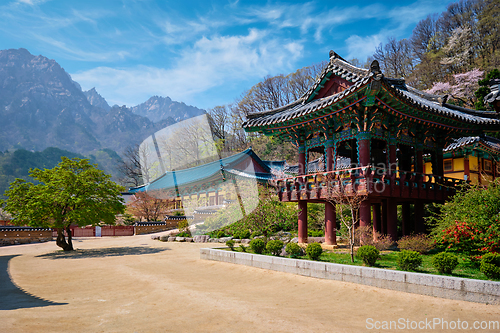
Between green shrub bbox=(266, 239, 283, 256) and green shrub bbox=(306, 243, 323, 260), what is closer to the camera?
green shrub bbox=(306, 243, 323, 260)

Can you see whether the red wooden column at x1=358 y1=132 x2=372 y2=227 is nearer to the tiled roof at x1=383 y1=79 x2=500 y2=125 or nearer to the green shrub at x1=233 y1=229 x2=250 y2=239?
the tiled roof at x1=383 y1=79 x2=500 y2=125

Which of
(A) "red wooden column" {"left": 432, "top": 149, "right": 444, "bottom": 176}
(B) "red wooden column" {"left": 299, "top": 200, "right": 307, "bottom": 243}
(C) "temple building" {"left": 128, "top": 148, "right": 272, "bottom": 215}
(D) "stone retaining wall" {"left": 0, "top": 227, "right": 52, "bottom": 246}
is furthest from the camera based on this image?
(C) "temple building" {"left": 128, "top": 148, "right": 272, "bottom": 215}

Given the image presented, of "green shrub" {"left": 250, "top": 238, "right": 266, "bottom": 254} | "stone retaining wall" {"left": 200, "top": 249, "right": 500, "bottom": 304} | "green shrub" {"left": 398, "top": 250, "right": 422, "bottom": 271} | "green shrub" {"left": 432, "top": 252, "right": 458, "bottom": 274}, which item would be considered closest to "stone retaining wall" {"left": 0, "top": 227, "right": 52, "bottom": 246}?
"green shrub" {"left": 250, "top": 238, "right": 266, "bottom": 254}

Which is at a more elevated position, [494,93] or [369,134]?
[494,93]

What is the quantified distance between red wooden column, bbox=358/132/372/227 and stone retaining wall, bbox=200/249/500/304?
396 centimetres

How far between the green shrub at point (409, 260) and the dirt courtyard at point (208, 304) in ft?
4.55

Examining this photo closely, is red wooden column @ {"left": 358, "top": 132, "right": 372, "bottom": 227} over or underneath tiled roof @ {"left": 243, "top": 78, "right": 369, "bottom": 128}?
underneath

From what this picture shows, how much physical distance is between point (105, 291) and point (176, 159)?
48157 mm

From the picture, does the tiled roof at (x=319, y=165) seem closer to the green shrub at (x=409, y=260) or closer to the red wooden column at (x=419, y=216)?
the red wooden column at (x=419, y=216)

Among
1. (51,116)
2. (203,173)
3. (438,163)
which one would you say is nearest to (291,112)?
(438,163)

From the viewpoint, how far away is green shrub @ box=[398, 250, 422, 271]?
8750 mm

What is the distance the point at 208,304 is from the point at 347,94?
9.15 m

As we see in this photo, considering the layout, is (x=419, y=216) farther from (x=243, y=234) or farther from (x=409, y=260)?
(x=243, y=234)

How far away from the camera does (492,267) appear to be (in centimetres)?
735
